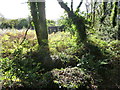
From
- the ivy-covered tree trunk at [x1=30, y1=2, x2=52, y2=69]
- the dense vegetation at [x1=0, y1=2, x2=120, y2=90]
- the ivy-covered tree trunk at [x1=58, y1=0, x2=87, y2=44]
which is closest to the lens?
the dense vegetation at [x1=0, y1=2, x2=120, y2=90]

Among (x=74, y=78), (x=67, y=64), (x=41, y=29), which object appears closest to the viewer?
(x=74, y=78)

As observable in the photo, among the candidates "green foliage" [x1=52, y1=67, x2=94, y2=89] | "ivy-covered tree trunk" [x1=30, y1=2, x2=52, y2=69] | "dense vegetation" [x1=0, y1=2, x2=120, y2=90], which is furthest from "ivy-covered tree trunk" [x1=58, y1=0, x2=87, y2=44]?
"green foliage" [x1=52, y1=67, x2=94, y2=89]

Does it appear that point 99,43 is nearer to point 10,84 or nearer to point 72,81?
point 72,81

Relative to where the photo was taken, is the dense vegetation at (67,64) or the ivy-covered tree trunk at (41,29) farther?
the ivy-covered tree trunk at (41,29)

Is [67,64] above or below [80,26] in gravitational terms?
below

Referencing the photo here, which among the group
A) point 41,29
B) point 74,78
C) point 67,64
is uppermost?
point 41,29

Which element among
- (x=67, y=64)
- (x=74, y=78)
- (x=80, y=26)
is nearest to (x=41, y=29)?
(x=80, y=26)

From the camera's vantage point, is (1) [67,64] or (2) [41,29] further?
(2) [41,29]

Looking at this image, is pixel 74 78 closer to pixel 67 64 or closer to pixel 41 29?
pixel 67 64

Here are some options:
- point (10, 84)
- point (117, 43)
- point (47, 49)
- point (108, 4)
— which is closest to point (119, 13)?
point (108, 4)

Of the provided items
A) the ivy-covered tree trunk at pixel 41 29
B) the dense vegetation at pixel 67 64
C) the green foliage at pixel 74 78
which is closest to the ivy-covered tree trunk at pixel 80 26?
the dense vegetation at pixel 67 64

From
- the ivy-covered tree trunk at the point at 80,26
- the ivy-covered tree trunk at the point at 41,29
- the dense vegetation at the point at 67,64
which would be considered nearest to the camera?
the dense vegetation at the point at 67,64

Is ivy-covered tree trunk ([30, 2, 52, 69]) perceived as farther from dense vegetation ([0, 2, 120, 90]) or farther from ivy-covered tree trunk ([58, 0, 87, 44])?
ivy-covered tree trunk ([58, 0, 87, 44])

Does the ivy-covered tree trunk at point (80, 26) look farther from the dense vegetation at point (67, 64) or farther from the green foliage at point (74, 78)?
the green foliage at point (74, 78)
